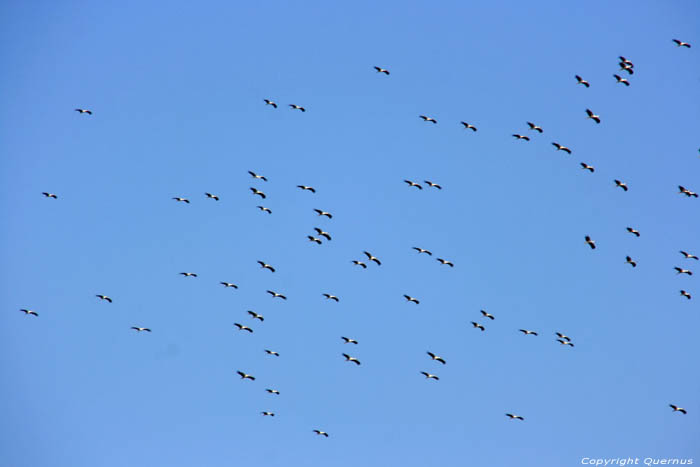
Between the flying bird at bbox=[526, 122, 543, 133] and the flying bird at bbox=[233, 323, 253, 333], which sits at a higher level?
the flying bird at bbox=[526, 122, 543, 133]

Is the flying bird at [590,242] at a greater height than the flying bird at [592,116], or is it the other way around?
the flying bird at [592,116]

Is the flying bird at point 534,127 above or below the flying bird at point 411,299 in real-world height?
above

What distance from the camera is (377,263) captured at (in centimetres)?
13750

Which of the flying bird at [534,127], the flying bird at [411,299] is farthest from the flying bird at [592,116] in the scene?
the flying bird at [411,299]

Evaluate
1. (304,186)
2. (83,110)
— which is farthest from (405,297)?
(83,110)

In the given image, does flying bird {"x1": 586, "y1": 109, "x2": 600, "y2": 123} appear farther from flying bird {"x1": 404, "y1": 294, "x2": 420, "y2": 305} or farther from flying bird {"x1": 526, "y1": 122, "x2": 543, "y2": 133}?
flying bird {"x1": 404, "y1": 294, "x2": 420, "y2": 305}

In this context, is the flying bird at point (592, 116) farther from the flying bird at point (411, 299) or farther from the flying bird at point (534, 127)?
the flying bird at point (411, 299)

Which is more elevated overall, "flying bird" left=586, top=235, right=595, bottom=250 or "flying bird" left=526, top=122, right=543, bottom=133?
"flying bird" left=526, top=122, right=543, bottom=133

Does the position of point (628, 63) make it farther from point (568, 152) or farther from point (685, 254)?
point (685, 254)

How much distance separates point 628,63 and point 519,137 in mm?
13202

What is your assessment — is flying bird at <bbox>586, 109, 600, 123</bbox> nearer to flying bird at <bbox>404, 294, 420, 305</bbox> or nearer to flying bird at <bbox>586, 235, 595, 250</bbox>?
flying bird at <bbox>586, 235, 595, 250</bbox>

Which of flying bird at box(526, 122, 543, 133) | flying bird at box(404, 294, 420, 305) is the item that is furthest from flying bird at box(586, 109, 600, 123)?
flying bird at box(404, 294, 420, 305)

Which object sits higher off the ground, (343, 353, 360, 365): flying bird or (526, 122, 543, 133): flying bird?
(526, 122, 543, 133): flying bird

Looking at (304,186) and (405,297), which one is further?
(405,297)
